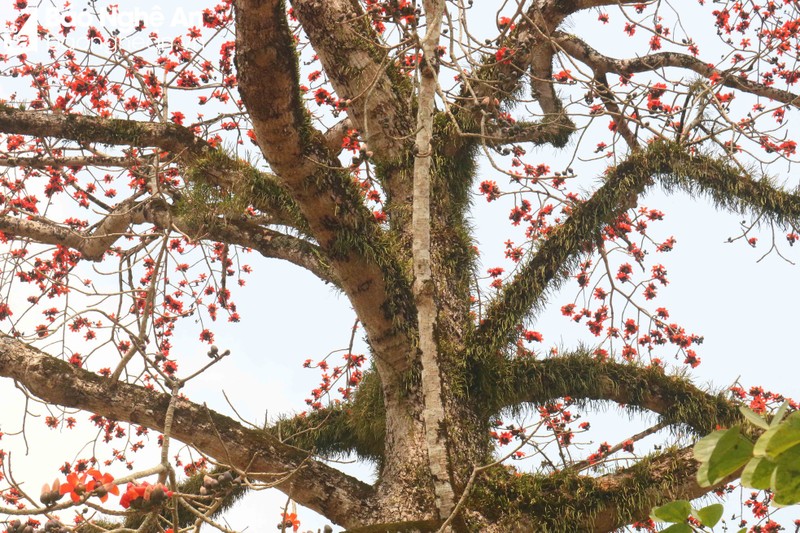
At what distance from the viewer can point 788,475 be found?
895mm

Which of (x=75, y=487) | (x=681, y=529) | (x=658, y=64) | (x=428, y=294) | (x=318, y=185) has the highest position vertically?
(x=658, y=64)

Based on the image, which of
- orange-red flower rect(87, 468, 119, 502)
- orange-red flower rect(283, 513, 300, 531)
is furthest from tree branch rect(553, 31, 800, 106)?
A: orange-red flower rect(87, 468, 119, 502)

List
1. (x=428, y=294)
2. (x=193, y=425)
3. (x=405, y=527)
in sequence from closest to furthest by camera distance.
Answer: (x=428, y=294), (x=405, y=527), (x=193, y=425)

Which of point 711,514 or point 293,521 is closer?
point 711,514

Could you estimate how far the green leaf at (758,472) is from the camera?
884 mm

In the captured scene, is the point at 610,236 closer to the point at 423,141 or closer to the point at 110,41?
the point at 423,141

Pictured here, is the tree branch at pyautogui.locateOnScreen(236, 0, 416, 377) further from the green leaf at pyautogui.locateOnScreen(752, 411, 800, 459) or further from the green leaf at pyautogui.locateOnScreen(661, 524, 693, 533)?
the green leaf at pyautogui.locateOnScreen(752, 411, 800, 459)

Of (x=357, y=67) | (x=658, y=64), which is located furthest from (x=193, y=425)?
(x=658, y=64)

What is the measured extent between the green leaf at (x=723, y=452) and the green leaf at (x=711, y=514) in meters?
0.12

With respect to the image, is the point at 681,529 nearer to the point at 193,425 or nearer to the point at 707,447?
the point at 707,447

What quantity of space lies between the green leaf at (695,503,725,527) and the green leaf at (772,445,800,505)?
0.11 meters

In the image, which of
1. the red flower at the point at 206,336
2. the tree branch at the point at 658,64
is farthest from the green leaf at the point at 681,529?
the red flower at the point at 206,336

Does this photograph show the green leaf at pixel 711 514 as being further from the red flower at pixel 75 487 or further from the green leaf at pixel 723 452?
the red flower at pixel 75 487

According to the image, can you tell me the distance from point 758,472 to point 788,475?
1.4 inches
